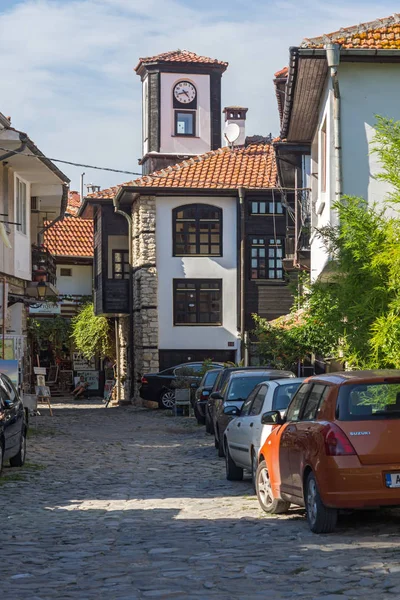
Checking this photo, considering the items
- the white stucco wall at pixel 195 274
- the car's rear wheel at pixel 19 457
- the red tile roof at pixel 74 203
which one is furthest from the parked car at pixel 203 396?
the red tile roof at pixel 74 203

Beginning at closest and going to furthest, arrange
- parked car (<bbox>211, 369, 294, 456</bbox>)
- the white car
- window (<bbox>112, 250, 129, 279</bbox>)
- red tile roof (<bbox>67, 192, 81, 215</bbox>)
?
the white car → parked car (<bbox>211, 369, 294, 456</bbox>) → window (<bbox>112, 250, 129, 279</bbox>) → red tile roof (<bbox>67, 192, 81, 215</bbox>)

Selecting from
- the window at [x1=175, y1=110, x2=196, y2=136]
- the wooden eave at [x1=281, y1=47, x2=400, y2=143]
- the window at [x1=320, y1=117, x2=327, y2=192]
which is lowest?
the window at [x1=320, y1=117, x2=327, y2=192]

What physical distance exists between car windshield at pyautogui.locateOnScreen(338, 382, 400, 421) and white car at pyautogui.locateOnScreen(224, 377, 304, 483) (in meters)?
3.81

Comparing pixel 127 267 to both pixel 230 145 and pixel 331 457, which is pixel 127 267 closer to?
pixel 230 145

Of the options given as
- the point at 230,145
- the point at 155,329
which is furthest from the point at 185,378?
the point at 230,145

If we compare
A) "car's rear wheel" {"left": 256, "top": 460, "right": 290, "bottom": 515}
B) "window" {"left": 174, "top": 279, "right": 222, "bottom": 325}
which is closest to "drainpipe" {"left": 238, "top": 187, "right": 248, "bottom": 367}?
"window" {"left": 174, "top": 279, "right": 222, "bottom": 325}

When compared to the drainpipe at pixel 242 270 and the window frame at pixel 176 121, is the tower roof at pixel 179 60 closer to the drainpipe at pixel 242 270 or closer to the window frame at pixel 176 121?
the window frame at pixel 176 121

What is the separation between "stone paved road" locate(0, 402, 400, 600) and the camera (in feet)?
25.5

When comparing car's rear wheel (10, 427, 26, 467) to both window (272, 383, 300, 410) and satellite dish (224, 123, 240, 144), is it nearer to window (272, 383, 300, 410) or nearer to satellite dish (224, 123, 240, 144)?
window (272, 383, 300, 410)

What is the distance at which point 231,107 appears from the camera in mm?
51156

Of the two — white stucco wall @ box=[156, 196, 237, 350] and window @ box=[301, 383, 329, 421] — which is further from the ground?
white stucco wall @ box=[156, 196, 237, 350]

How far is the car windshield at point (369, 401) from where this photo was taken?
10.1 meters

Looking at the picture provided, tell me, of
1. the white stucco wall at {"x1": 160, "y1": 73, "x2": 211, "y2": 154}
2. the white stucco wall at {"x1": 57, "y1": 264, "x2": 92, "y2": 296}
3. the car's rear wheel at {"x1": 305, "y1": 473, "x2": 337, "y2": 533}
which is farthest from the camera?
the white stucco wall at {"x1": 57, "y1": 264, "x2": 92, "y2": 296}

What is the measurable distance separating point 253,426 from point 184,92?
4068 cm
